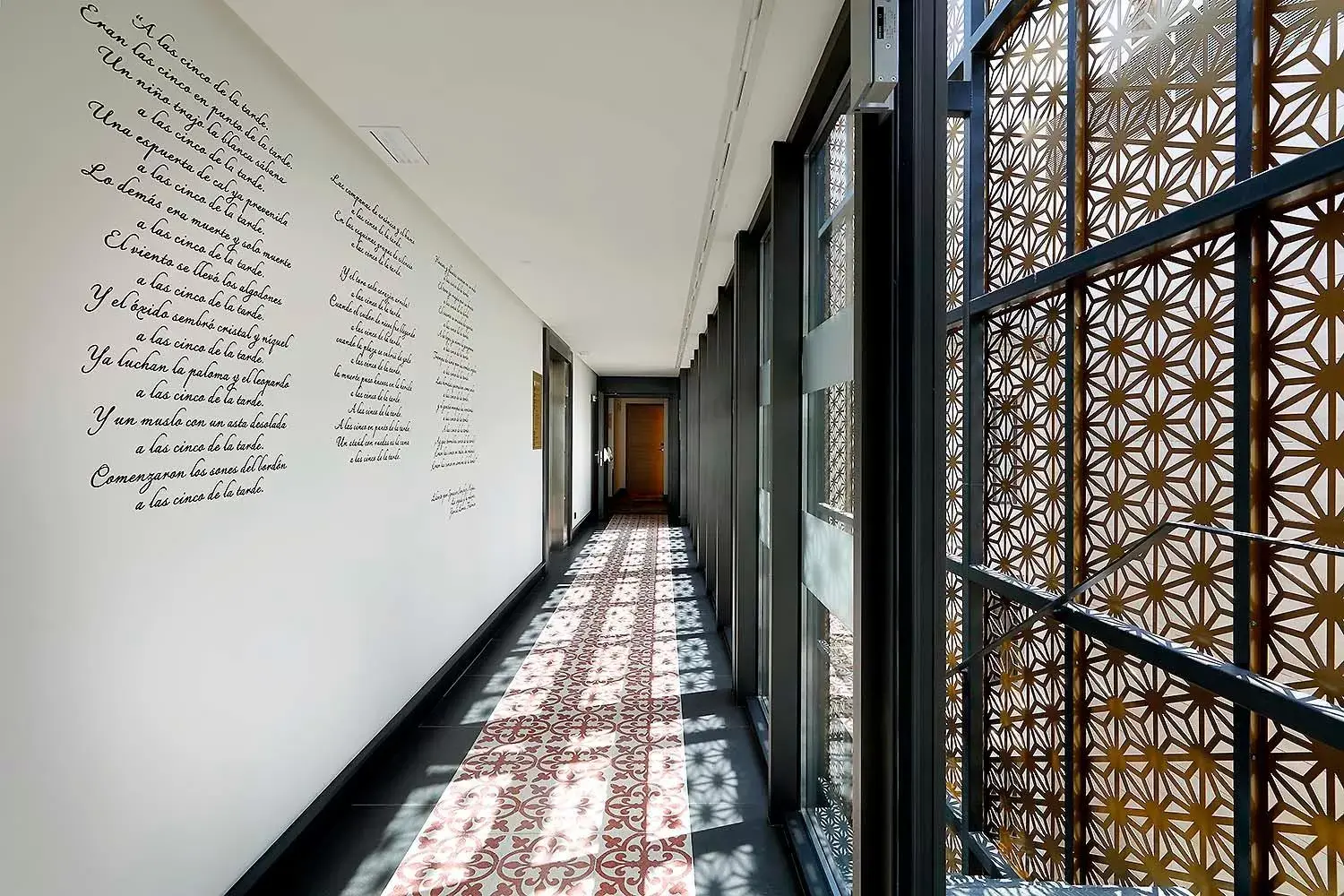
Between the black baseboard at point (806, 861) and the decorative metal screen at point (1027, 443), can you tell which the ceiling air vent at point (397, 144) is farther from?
the black baseboard at point (806, 861)

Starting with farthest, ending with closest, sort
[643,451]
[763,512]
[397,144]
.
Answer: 1. [643,451]
2. [763,512]
3. [397,144]

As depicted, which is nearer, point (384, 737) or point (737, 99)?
point (737, 99)

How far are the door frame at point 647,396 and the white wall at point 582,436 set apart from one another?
12.3 inches

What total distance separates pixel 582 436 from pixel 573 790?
750 cm

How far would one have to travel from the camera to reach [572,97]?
2111 millimetres

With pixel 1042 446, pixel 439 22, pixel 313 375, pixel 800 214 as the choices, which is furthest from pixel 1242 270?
pixel 313 375

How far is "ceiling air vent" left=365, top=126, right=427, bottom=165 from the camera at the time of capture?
7.86ft

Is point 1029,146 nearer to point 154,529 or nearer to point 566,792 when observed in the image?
point 154,529

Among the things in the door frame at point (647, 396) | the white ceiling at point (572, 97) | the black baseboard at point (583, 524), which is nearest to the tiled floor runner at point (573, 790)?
the white ceiling at point (572, 97)

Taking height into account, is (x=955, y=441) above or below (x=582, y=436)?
below

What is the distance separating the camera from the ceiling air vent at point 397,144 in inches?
94.3

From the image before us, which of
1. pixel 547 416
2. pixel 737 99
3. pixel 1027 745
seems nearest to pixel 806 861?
pixel 1027 745

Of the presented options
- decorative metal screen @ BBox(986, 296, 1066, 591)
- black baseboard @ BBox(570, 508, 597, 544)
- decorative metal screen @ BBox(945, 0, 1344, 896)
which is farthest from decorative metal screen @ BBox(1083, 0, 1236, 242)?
black baseboard @ BBox(570, 508, 597, 544)

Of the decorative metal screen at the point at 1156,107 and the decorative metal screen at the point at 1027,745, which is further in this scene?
the decorative metal screen at the point at 1027,745
